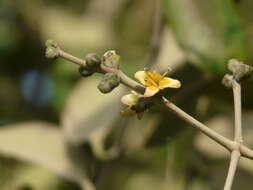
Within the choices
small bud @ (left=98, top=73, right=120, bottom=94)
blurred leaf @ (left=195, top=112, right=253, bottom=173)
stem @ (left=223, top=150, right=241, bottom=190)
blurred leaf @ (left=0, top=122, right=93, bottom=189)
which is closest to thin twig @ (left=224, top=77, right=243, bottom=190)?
stem @ (left=223, top=150, right=241, bottom=190)

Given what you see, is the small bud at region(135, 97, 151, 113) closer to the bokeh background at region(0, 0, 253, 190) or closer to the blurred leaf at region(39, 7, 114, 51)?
the bokeh background at region(0, 0, 253, 190)

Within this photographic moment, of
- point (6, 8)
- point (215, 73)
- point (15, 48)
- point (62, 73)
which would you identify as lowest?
point (215, 73)

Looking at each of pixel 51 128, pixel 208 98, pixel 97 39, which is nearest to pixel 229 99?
pixel 208 98

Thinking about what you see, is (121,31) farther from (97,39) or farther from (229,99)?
(229,99)

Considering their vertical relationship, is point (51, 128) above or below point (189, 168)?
above

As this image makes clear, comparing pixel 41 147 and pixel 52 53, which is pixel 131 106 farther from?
pixel 41 147

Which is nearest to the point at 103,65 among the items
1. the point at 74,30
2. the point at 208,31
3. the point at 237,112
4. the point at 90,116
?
the point at 237,112

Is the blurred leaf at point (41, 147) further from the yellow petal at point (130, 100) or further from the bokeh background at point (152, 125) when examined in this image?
the yellow petal at point (130, 100)
